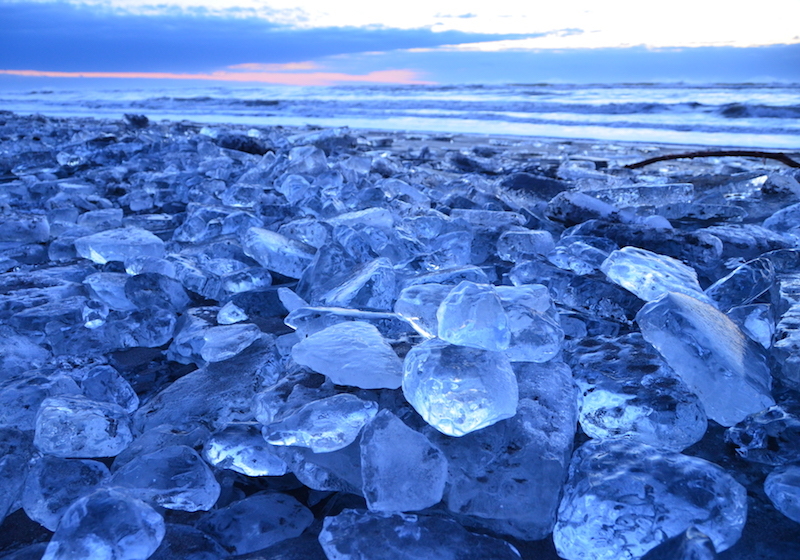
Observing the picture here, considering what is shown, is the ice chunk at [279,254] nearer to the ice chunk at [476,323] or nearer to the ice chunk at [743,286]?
the ice chunk at [476,323]

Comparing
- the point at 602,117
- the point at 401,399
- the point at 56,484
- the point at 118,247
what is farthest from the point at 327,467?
the point at 602,117

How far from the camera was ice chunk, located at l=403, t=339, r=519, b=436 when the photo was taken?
853 millimetres

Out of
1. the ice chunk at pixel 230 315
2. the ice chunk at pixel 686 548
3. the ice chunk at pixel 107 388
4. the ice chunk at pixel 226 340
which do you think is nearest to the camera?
the ice chunk at pixel 686 548

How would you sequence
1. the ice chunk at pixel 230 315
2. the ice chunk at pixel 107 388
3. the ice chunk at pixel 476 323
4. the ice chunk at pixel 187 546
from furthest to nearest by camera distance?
the ice chunk at pixel 230 315 → the ice chunk at pixel 107 388 → the ice chunk at pixel 476 323 → the ice chunk at pixel 187 546

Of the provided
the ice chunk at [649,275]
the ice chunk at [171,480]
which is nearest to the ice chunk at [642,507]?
the ice chunk at [171,480]

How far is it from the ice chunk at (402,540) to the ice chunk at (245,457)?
163 mm

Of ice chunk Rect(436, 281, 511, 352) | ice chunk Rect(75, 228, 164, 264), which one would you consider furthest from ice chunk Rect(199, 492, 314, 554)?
ice chunk Rect(75, 228, 164, 264)

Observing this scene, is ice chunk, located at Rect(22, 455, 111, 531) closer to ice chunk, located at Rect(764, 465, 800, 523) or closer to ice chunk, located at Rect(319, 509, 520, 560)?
ice chunk, located at Rect(319, 509, 520, 560)

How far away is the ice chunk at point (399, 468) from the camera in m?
0.79

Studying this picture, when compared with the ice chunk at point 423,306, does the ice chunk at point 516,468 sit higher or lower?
lower

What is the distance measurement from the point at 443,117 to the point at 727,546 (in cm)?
899

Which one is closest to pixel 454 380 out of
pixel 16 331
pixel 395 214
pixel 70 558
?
pixel 70 558

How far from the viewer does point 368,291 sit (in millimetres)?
1376

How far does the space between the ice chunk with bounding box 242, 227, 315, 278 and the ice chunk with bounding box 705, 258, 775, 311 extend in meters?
1.10
